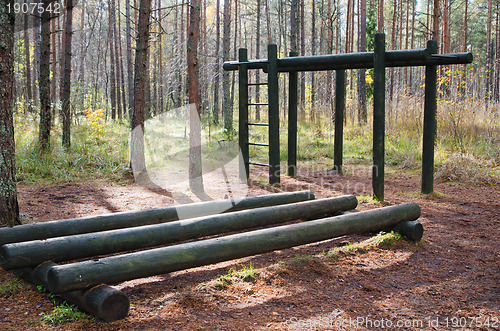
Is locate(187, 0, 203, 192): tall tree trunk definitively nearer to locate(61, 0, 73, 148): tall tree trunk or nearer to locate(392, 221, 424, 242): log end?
locate(392, 221, 424, 242): log end

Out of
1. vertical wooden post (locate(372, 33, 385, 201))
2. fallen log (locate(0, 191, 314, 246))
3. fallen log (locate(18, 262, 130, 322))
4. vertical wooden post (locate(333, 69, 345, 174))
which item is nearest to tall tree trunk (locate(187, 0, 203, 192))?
fallen log (locate(0, 191, 314, 246))

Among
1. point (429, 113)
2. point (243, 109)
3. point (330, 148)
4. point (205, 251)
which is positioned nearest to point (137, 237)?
point (205, 251)

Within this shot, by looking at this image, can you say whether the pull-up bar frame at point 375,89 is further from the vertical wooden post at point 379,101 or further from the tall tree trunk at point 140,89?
the tall tree trunk at point 140,89

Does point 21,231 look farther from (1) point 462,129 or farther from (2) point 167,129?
(2) point 167,129

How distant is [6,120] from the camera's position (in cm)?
421

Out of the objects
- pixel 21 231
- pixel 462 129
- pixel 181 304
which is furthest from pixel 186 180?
pixel 462 129

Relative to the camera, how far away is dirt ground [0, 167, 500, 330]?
9.55ft

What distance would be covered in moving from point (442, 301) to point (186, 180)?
5.77 meters

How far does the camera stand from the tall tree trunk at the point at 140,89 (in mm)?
8102

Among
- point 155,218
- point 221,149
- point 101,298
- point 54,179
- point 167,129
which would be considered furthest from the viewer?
point 167,129

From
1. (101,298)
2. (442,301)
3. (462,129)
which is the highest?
(462,129)

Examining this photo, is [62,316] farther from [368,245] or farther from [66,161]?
[66,161]

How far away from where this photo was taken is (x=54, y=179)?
314 inches

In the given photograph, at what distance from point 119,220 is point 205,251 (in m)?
1.28
